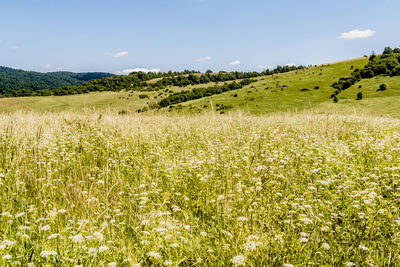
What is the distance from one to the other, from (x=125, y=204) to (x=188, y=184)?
1.35 metres

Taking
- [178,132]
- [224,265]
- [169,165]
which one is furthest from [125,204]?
[178,132]

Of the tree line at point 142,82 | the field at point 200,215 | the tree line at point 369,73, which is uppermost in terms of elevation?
the tree line at point 142,82

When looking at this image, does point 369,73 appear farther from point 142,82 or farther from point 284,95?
point 142,82

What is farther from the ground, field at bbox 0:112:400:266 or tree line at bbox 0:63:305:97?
tree line at bbox 0:63:305:97

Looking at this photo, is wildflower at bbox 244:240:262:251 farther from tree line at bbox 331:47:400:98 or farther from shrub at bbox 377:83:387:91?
tree line at bbox 331:47:400:98

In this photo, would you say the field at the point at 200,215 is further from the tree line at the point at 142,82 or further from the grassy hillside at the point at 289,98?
the tree line at the point at 142,82

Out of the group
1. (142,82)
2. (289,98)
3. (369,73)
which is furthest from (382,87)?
(142,82)

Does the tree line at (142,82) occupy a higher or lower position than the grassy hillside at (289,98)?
higher

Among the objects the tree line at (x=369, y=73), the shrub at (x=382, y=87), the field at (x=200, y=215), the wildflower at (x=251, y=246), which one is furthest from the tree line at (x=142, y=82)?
the wildflower at (x=251, y=246)

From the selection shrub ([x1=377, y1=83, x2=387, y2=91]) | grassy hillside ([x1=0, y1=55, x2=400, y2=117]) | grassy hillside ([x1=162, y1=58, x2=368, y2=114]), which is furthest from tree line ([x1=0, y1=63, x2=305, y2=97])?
shrub ([x1=377, y1=83, x2=387, y2=91])

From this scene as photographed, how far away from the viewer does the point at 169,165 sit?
558cm

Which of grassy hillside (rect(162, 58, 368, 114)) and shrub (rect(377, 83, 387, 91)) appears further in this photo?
grassy hillside (rect(162, 58, 368, 114))

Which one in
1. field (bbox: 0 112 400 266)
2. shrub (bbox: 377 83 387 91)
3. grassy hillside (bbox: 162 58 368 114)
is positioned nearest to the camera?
field (bbox: 0 112 400 266)

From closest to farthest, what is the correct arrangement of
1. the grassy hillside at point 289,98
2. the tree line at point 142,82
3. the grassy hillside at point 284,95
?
the grassy hillside at point 289,98 → the grassy hillside at point 284,95 → the tree line at point 142,82
